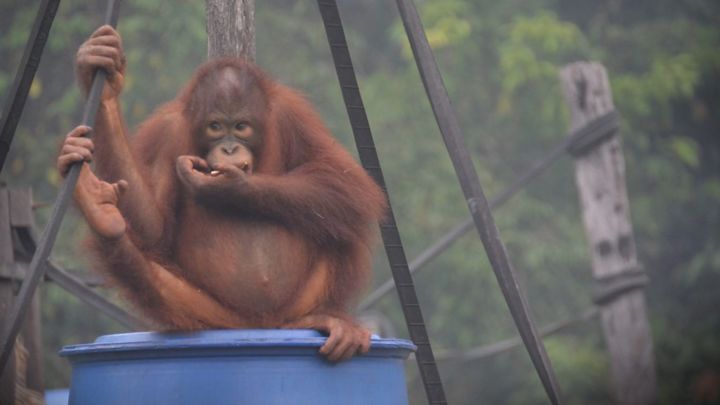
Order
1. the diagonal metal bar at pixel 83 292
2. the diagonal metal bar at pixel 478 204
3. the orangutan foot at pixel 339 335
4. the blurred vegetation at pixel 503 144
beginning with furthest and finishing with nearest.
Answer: the blurred vegetation at pixel 503 144 < the diagonal metal bar at pixel 83 292 < the diagonal metal bar at pixel 478 204 < the orangutan foot at pixel 339 335

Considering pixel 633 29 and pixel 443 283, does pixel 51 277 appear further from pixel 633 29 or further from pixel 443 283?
pixel 633 29

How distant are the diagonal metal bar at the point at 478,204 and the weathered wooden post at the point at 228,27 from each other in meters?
0.43

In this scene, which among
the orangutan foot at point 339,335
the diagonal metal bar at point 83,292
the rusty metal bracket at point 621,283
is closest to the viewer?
the orangutan foot at point 339,335

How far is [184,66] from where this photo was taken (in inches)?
342

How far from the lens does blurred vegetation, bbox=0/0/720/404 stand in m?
8.41

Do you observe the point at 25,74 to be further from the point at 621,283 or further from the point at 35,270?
the point at 621,283

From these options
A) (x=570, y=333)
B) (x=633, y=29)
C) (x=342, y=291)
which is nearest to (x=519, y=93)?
(x=633, y=29)

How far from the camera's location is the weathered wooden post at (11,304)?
314 cm

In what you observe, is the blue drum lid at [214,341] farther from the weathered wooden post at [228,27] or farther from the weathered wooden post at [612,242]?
the weathered wooden post at [612,242]

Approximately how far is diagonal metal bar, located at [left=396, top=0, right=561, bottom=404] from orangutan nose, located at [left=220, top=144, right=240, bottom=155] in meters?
0.45

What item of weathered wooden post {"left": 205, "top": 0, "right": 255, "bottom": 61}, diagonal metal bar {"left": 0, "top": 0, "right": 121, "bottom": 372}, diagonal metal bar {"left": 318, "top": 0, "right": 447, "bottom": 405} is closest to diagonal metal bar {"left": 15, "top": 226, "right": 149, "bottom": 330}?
weathered wooden post {"left": 205, "top": 0, "right": 255, "bottom": 61}

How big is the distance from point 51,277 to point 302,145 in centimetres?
114

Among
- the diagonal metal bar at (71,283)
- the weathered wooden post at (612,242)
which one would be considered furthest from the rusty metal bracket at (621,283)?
the diagonal metal bar at (71,283)

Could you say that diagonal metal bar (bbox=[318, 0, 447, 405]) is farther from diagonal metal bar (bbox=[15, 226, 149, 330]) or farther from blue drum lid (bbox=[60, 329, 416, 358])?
diagonal metal bar (bbox=[15, 226, 149, 330])
